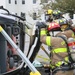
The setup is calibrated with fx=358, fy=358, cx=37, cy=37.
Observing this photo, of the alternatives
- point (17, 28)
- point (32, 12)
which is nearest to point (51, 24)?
point (17, 28)

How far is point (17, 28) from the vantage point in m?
6.02

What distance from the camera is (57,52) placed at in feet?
20.0

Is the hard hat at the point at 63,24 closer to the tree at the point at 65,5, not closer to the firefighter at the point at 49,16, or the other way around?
the firefighter at the point at 49,16

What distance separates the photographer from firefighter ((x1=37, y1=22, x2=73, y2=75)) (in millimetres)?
6020

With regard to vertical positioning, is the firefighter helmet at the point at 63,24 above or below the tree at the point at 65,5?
above

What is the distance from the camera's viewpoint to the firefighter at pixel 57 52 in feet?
19.7

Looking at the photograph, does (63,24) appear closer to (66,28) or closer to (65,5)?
(66,28)

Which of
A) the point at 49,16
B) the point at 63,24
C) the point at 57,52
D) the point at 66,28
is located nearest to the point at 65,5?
the point at 49,16

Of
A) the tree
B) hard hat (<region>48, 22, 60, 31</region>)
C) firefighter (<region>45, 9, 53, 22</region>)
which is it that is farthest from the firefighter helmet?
the tree

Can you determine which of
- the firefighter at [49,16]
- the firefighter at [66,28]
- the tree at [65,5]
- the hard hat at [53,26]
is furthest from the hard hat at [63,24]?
the tree at [65,5]

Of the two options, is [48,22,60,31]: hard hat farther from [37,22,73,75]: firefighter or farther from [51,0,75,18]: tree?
[51,0,75,18]: tree

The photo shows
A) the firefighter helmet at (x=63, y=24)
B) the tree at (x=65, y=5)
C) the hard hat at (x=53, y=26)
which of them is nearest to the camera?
the hard hat at (x=53, y=26)

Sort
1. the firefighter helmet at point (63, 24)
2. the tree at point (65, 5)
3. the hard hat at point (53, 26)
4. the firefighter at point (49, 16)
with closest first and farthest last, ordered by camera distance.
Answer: the hard hat at point (53, 26) → the firefighter helmet at point (63, 24) → the firefighter at point (49, 16) → the tree at point (65, 5)

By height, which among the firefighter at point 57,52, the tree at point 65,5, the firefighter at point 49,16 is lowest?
the tree at point 65,5
